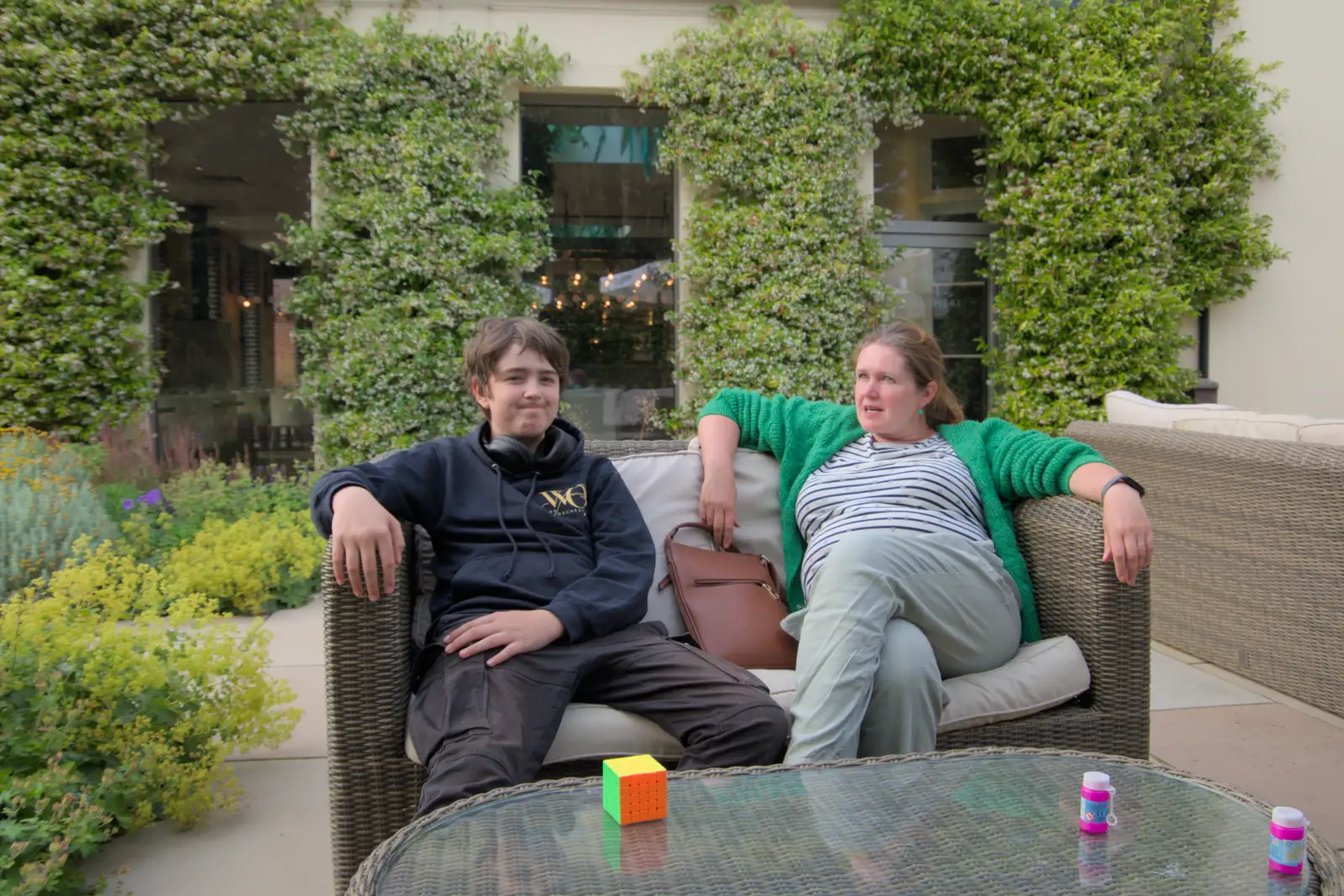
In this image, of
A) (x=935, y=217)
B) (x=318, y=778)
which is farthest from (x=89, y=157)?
(x=935, y=217)

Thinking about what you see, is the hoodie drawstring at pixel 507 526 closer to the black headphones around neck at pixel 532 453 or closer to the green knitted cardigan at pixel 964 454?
the black headphones around neck at pixel 532 453

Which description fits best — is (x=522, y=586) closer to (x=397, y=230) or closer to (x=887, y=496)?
(x=887, y=496)

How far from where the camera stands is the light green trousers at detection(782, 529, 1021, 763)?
179 cm

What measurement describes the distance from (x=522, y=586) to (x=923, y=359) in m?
1.10

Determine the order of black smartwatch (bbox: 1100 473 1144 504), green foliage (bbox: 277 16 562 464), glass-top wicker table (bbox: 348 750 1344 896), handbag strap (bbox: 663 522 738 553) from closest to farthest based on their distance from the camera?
glass-top wicker table (bbox: 348 750 1344 896) < black smartwatch (bbox: 1100 473 1144 504) < handbag strap (bbox: 663 522 738 553) < green foliage (bbox: 277 16 562 464)

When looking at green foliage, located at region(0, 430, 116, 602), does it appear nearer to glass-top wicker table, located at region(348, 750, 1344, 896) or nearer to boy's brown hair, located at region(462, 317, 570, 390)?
boy's brown hair, located at region(462, 317, 570, 390)

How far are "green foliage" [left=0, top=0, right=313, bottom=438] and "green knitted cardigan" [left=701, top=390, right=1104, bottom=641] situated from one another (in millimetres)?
4491

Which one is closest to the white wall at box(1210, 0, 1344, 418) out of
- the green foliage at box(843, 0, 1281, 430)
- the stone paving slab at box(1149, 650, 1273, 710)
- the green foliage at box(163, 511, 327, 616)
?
the green foliage at box(843, 0, 1281, 430)

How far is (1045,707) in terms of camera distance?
2.02 metres

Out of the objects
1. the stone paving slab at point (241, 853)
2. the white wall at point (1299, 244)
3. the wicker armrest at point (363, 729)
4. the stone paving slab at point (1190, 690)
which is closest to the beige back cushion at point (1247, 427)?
the stone paving slab at point (1190, 690)

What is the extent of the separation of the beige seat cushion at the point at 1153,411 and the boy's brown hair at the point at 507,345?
2.44 meters

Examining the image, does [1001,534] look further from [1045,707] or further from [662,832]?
[662,832]

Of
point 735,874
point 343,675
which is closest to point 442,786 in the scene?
point 343,675

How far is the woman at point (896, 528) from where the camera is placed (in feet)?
6.00
